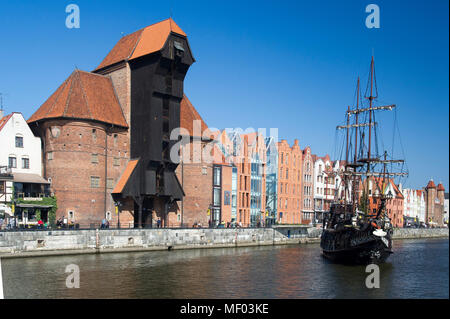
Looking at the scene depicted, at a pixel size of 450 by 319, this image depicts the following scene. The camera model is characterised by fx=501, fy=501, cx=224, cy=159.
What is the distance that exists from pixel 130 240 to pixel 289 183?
45.4 metres

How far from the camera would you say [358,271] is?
43594 millimetres

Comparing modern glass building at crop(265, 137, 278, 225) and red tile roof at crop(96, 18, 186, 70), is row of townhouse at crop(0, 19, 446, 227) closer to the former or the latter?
red tile roof at crop(96, 18, 186, 70)

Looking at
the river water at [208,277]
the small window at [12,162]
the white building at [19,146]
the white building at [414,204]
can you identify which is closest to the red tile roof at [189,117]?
the white building at [19,146]

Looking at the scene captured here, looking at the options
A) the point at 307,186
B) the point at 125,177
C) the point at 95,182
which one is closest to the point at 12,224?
the point at 95,182

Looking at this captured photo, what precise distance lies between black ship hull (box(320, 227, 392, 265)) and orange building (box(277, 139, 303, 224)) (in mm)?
40889

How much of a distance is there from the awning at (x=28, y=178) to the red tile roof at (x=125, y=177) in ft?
27.1

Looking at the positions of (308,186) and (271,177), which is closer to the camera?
(271,177)

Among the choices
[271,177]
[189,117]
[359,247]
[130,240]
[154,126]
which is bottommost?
[130,240]

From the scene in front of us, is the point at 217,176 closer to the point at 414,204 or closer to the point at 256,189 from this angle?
the point at 256,189

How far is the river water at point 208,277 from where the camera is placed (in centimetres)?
3112

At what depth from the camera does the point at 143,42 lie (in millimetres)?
66250

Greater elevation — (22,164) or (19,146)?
(19,146)

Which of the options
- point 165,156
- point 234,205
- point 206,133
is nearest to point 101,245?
point 165,156
